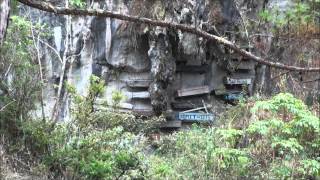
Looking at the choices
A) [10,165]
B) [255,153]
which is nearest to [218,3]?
[255,153]

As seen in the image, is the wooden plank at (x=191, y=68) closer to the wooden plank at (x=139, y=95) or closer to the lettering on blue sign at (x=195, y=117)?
the wooden plank at (x=139, y=95)

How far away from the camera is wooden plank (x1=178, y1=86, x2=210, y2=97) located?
13523 mm

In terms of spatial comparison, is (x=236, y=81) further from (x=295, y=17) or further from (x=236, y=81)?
(x=295, y=17)

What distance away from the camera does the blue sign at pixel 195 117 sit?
42.2 feet

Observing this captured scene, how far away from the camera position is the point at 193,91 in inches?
537

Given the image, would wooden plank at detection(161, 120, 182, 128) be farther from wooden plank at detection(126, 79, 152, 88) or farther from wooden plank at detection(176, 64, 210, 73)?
wooden plank at detection(176, 64, 210, 73)

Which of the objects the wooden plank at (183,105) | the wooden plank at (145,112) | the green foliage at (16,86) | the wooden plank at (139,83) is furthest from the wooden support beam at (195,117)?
the green foliage at (16,86)

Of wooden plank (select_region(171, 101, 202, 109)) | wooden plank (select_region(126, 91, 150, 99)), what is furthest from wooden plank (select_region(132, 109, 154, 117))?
wooden plank (select_region(171, 101, 202, 109))

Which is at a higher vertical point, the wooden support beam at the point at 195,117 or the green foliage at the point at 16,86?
the green foliage at the point at 16,86

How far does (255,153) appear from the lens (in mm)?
8227

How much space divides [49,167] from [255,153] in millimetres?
3559

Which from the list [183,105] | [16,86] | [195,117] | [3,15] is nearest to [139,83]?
[183,105]

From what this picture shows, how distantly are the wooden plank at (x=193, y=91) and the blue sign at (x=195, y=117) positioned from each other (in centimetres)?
61

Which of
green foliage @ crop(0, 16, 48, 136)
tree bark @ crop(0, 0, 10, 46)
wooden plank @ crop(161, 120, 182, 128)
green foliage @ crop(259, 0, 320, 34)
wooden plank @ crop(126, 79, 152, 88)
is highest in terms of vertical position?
green foliage @ crop(259, 0, 320, 34)
